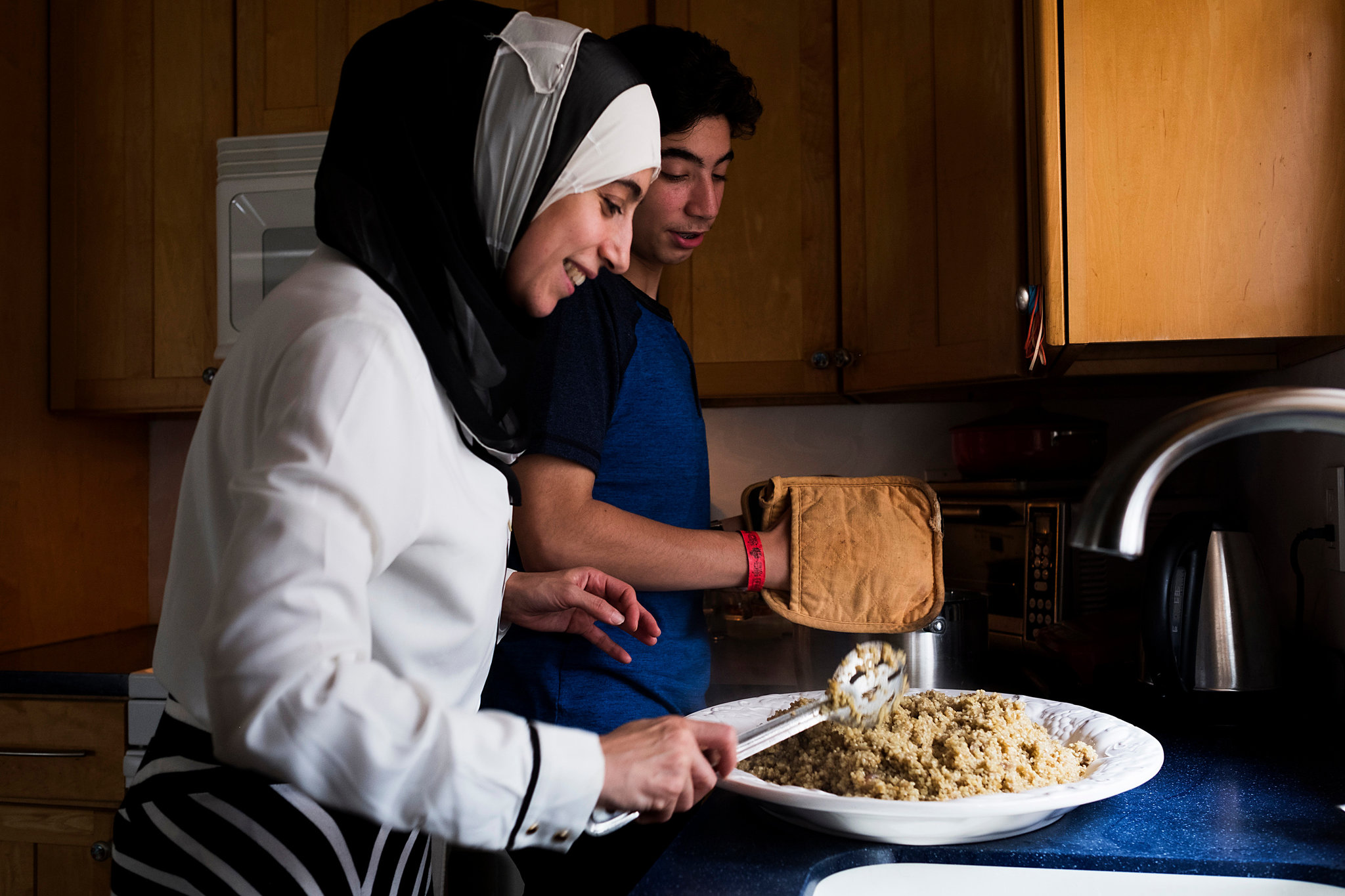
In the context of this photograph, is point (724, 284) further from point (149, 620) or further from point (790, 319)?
point (149, 620)

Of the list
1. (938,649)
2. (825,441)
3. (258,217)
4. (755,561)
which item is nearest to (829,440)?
(825,441)

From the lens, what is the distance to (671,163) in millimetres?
1309

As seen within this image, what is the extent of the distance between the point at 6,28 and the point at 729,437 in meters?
1.82

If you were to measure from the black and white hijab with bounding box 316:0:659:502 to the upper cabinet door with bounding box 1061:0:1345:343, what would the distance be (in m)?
0.78

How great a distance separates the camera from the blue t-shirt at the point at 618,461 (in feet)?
3.57

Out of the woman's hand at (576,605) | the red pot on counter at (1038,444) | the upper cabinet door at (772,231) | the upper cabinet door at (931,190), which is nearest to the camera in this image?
the woman's hand at (576,605)

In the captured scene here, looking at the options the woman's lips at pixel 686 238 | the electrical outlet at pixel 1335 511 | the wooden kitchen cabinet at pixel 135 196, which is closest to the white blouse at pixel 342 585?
the woman's lips at pixel 686 238

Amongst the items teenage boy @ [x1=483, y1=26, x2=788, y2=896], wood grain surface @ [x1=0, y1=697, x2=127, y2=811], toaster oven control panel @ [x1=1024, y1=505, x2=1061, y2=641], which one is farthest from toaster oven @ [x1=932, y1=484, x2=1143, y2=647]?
wood grain surface @ [x1=0, y1=697, x2=127, y2=811]

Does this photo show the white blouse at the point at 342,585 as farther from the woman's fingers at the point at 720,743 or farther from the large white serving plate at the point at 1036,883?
the large white serving plate at the point at 1036,883

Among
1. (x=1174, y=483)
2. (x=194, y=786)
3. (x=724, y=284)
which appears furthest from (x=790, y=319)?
(x=194, y=786)

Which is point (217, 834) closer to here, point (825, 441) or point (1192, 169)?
point (1192, 169)

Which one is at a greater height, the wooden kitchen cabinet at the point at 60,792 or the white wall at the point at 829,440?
the white wall at the point at 829,440

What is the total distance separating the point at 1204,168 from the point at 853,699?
851 mm

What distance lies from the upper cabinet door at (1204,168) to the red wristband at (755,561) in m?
0.51
